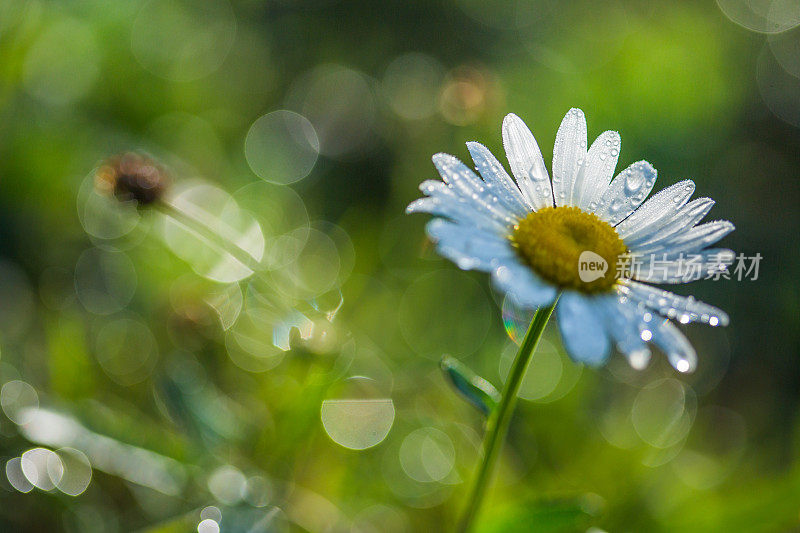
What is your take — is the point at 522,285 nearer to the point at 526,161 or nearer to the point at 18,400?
the point at 526,161

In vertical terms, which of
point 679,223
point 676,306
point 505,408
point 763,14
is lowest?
point 505,408

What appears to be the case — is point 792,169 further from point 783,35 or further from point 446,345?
point 446,345

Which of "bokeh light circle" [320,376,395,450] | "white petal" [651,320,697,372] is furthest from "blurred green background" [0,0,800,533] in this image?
"white petal" [651,320,697,372]

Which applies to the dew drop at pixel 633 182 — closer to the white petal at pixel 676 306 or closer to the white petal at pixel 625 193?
the white petal at pixel 625 193

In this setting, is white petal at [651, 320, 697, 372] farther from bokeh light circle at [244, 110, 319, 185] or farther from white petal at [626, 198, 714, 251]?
bokeh light circle at [244, 110, 319, 185]

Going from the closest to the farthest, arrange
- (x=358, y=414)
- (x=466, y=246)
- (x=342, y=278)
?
(x=466, y=246) < (x=358, y=414) < (x=342, y=278)

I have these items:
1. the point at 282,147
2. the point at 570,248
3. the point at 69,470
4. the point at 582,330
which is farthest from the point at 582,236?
the point at 282,147
